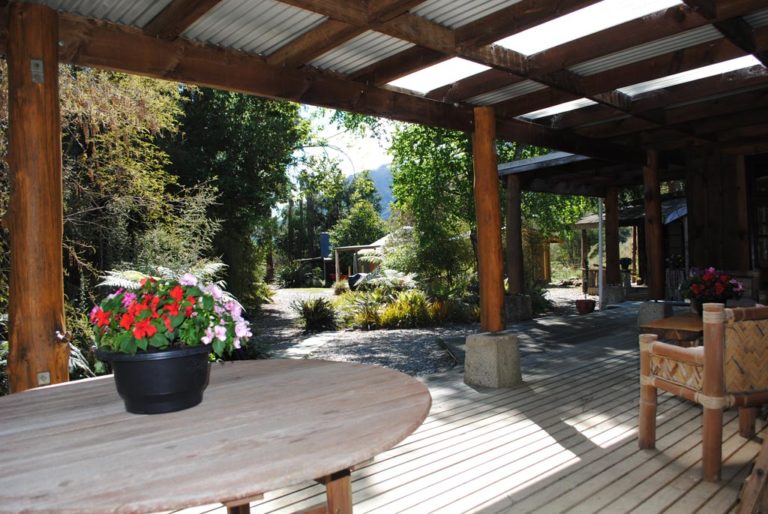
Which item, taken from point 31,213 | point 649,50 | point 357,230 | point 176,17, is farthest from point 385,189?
point 31,213

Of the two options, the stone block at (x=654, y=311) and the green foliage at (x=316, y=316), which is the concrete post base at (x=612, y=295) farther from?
the green foliage at (x=316, y=316)

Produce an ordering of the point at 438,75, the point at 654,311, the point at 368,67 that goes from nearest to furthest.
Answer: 1. the point at 368,67
2. the point at 438,75
3. the point at 654,311

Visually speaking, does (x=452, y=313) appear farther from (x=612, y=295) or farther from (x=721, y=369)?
(x=721, y=369)

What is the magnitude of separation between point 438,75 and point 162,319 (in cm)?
318

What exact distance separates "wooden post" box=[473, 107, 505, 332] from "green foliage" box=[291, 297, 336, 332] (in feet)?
19.2

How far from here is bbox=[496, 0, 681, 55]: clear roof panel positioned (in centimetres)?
304

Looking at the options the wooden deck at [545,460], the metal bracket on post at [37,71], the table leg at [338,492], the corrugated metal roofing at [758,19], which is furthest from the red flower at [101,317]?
the corrugated metal roofing at [758,19]

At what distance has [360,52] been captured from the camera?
11.5 feet

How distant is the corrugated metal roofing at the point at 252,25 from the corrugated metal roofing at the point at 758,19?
103 inches

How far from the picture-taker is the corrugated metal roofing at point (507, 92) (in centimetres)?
423

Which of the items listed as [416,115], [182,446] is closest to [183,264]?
[416,115]

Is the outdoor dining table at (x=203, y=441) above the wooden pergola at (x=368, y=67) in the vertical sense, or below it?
below

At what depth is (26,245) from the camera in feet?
7.63

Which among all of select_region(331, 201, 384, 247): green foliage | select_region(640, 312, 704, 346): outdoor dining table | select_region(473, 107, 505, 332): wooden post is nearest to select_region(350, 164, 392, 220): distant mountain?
select_region(331, 201, 384, 247): green foliage
